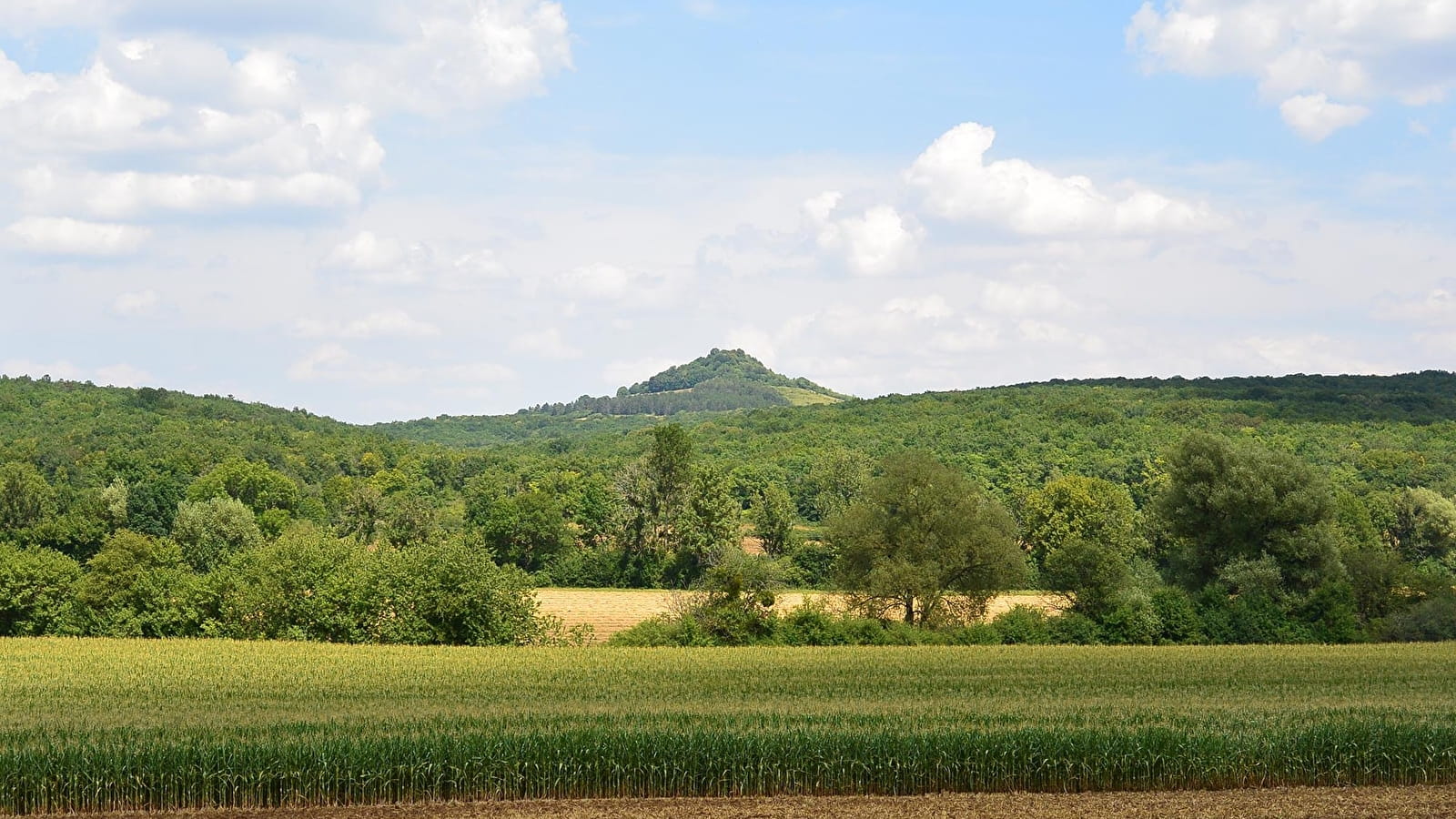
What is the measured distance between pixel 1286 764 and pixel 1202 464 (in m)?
37.9

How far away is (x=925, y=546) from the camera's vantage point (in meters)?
58.9

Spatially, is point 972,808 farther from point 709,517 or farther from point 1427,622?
point 709,517

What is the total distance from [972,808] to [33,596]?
4738 cm

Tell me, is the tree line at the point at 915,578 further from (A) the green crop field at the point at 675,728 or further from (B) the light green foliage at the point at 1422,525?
(B) the light green foliage at the point at 1422,525

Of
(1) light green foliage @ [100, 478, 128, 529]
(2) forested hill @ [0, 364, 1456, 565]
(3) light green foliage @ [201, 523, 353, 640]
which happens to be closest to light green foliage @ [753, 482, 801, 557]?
(2) forested hill @ [0, 364, 1456, 565]

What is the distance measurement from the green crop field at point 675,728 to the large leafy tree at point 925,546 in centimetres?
1233

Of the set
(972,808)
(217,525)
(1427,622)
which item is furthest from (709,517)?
(972,808)

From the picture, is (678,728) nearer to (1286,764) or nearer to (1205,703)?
(1286,764)

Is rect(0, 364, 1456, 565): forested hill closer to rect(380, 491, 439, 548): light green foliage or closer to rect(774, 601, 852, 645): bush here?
rect(380, 491, 439, 548): light green foliage

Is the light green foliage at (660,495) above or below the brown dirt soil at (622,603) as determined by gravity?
above

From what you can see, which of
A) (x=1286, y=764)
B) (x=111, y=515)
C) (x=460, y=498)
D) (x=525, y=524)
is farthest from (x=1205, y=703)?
(x=460, y=498)

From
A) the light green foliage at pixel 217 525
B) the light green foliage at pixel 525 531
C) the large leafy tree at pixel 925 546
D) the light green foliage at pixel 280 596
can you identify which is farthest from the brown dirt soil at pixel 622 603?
the light green foliage at pixel 217 525

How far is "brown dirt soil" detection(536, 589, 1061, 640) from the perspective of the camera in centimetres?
6662

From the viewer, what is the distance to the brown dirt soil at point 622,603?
66.6m
